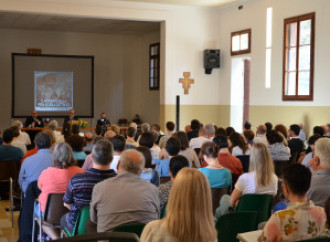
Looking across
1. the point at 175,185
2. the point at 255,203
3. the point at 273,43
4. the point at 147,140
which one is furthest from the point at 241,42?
the point at 175,185

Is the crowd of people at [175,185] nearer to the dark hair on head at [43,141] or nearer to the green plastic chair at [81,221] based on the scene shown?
the dark hair on head at [43,141]

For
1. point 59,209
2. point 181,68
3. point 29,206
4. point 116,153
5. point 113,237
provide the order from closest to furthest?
point 113,237 < point 59,209 < point 29,206 < point 116,153 < point 181,68

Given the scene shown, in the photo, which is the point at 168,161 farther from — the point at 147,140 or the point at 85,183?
the point at 85,183

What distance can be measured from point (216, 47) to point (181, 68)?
4.22ft

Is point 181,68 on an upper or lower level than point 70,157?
upper

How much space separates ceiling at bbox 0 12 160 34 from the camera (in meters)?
14.0

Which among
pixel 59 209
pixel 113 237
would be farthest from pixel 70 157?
pixel 113 237

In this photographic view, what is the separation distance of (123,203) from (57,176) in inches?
48.2

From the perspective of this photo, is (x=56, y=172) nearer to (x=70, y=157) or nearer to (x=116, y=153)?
(x=70, y=157)

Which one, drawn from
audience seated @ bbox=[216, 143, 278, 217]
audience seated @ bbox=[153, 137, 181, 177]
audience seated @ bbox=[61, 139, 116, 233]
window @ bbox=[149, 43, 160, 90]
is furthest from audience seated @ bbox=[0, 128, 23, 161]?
window @ bbox=[149, 43, 160, 90]

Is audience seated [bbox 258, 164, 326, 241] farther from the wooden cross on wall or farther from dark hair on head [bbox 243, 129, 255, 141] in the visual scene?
the wooden cross on wall

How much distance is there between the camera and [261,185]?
163 inches

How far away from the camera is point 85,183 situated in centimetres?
365

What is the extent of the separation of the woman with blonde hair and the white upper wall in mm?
8102
